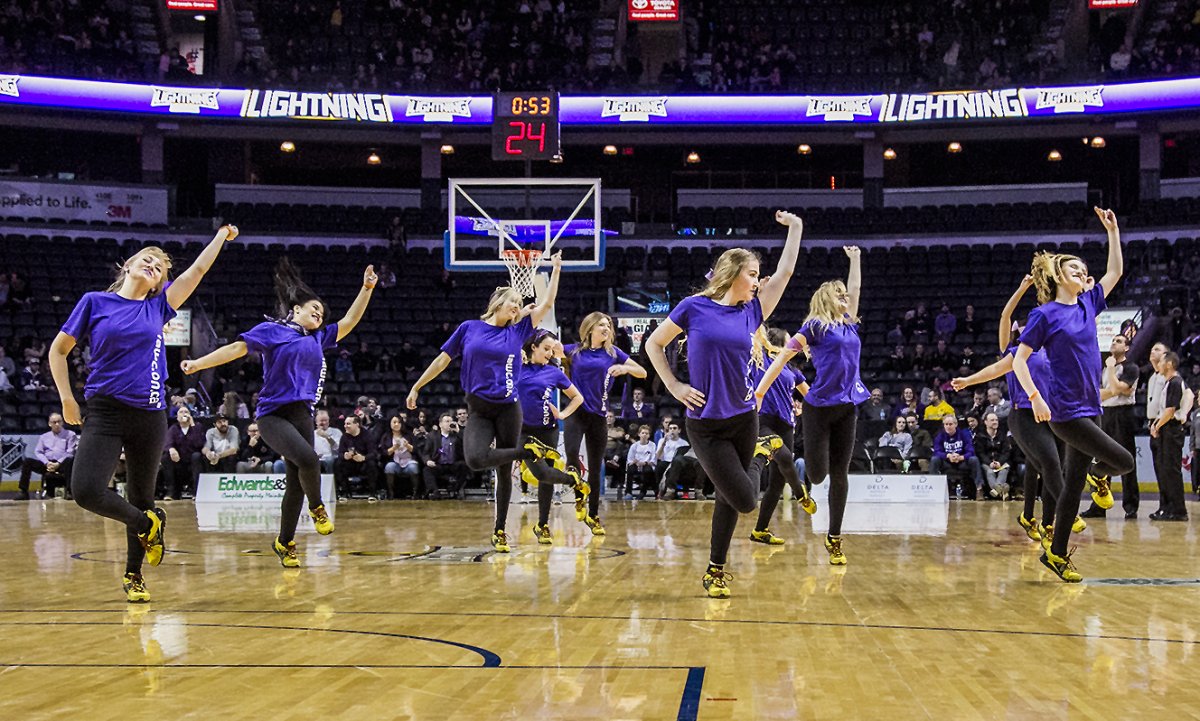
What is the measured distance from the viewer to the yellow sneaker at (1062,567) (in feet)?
25.2

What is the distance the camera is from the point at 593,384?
1077 centimetres

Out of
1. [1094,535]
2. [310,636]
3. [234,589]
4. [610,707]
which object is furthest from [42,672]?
[1094,535]

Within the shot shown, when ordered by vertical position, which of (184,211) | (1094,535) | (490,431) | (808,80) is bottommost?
(1094,535)

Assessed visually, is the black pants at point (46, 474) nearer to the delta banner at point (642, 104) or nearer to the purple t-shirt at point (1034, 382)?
the delta banner at point (642, 104)

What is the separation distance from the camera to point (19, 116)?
30312mm

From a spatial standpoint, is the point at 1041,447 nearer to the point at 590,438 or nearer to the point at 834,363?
the point at 834,363

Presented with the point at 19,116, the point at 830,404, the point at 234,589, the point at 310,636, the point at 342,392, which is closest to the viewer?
the point at 310,636

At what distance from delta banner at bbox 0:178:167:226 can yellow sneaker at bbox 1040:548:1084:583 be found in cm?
2707

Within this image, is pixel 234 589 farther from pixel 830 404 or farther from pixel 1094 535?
pixel 1094 535

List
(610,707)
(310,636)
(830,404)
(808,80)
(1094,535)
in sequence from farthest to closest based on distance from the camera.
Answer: (808,80) → (1094,535) → (830,404) → (310,636) → (610,707)

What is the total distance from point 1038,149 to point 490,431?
1114 inches

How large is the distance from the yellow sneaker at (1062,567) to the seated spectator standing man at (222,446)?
13557mm

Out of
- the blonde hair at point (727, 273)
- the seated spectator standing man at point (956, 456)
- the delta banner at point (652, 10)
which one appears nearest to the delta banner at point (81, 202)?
the delta banner at point (652, 10)

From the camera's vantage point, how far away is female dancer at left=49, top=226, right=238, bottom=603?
22.3 feet
